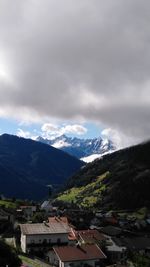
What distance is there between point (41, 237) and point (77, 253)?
46.1 ft

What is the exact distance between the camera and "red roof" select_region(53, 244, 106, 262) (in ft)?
284

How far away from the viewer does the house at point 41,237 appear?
9881cm

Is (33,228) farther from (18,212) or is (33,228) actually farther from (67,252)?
(18,212)

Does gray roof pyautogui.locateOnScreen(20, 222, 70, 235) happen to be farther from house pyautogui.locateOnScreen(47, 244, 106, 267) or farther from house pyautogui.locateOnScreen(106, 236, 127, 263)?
house pyautogui.locateOnScreen(106, 236, 127, 263)

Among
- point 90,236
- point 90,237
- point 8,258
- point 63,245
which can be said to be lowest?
point 8,258

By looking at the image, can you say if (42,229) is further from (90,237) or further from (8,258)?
(8,258)

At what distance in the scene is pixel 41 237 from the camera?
100312 mm

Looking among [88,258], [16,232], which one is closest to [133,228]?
[16,232]

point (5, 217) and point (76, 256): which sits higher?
point (5, 217)

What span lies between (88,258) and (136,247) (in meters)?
41.9

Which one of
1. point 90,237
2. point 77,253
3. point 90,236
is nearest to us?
point 77,253

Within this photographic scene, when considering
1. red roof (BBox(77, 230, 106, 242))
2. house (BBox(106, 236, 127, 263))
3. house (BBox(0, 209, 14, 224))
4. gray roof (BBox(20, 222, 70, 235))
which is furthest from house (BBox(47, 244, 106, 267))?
house (BBox(0, 209, 14, 224))

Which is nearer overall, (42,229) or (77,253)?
(77,253)

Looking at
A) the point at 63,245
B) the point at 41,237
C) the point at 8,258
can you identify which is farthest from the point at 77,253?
the point at 8,258
